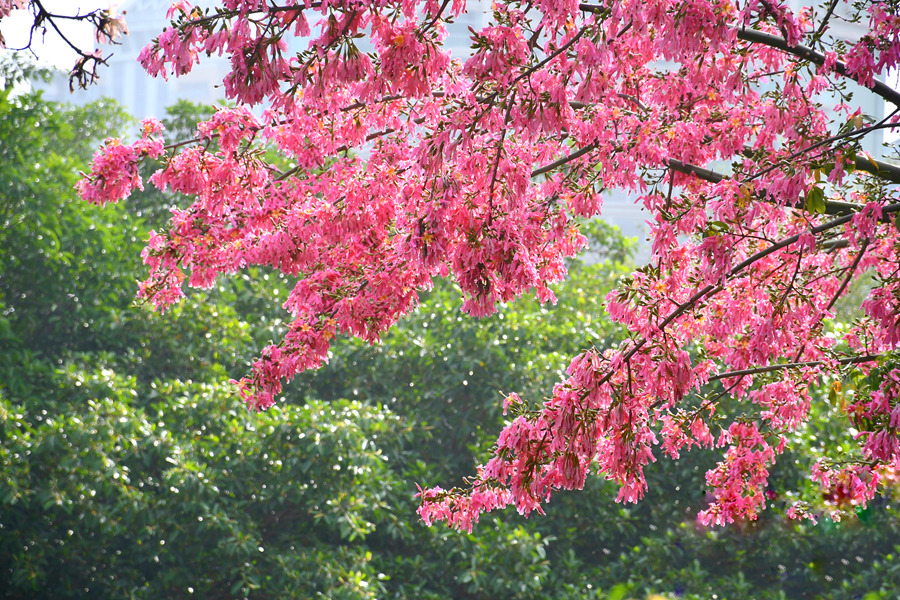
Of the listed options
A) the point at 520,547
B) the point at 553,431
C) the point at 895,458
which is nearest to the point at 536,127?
the point at 553,431

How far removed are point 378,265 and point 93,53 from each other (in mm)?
1823

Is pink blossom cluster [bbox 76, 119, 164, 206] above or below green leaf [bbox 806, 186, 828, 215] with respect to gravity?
above

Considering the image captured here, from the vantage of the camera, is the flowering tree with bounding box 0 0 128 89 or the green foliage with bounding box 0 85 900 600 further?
the green foliage with bounding box 0 85 900 600

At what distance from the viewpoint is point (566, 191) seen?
15.7 ft

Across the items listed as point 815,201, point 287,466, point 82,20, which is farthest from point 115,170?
point 815,201

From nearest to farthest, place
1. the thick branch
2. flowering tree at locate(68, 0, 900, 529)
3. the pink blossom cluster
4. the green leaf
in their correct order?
the green leaf
flowering tree at locate(68, 0, 900, 529)
the thick branch
the pink blossom cluster

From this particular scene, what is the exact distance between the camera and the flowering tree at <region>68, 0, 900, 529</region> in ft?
11.8

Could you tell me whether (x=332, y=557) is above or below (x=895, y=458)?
above

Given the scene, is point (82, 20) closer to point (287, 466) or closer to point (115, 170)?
point (115, 170)

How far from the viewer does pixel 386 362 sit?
915 centimetres

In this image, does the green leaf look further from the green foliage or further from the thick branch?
the green foliage

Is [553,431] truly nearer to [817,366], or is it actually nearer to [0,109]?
[817,366]

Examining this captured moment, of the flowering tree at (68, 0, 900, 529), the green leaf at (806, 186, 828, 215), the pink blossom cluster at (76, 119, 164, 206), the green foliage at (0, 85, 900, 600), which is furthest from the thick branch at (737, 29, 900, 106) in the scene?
the green foliage at (0, 85, 900, 600)

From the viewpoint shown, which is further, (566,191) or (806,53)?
(566,191)
